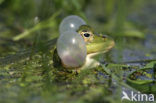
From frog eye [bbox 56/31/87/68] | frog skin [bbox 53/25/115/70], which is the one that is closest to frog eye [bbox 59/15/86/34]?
frog skin [bbox 53/25/115/70]

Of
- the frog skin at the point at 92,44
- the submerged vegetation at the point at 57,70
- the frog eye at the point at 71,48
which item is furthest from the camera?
the frog skin at the point at 92,44

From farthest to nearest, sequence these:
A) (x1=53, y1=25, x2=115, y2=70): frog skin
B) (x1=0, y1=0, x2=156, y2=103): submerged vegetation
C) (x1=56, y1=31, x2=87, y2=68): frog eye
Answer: (x1=53, y1=25, x2=115, y2=70): frog skin → (x1=56, y1=31, x2=87, y2=68): frog eye → (x1=0, y1=0, x2=156, y2=103): submerged vegetation

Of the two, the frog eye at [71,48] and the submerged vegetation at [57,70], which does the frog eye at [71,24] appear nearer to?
the submerged vegetation at [57,70]

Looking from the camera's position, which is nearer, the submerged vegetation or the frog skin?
the submerged vegetation

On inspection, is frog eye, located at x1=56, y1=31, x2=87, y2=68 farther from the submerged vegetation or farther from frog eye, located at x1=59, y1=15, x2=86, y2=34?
frog eye, located at x1=59, y1=15, x2=86, y2=34

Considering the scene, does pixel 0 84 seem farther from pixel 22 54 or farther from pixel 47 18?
pixel 47 18

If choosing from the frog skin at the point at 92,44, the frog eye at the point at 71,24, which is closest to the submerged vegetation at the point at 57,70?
the frog skin at the point at 92,44

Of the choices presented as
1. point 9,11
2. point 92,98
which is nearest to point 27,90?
point 92,98
